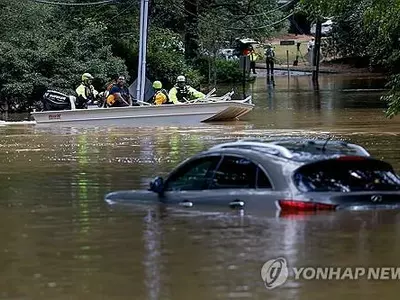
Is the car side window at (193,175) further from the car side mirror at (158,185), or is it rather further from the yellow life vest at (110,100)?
the yellow life vest at (110,100)

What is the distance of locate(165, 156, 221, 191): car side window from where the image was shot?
11461 mm

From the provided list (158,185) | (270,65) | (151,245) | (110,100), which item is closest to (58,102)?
(110,100)

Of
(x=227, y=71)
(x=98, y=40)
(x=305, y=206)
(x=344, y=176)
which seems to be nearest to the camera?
(x=305, y=206)

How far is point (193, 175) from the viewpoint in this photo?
11812mm

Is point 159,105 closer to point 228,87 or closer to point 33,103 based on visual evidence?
point 33,103

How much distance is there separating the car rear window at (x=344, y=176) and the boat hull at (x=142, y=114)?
70.6 feet

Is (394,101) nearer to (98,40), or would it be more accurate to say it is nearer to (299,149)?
(299,149)

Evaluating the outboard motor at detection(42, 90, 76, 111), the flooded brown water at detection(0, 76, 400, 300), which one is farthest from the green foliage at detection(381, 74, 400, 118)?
the outboard motor at detection(42, 90, 76, 111)

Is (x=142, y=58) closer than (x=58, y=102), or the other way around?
(x=58, y=102)

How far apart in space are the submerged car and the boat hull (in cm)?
2071

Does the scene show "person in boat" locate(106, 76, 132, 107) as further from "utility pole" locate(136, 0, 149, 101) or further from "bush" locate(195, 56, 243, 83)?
"bush" locate(195, 56, 243, 83)

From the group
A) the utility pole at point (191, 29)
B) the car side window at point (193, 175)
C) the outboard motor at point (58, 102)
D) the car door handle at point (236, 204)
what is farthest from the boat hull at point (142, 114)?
the car door handle at point (236, 204)

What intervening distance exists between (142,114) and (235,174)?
70.4 feet

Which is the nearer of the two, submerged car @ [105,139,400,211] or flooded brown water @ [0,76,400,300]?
flooded brown water @ [0,76,400,300]
